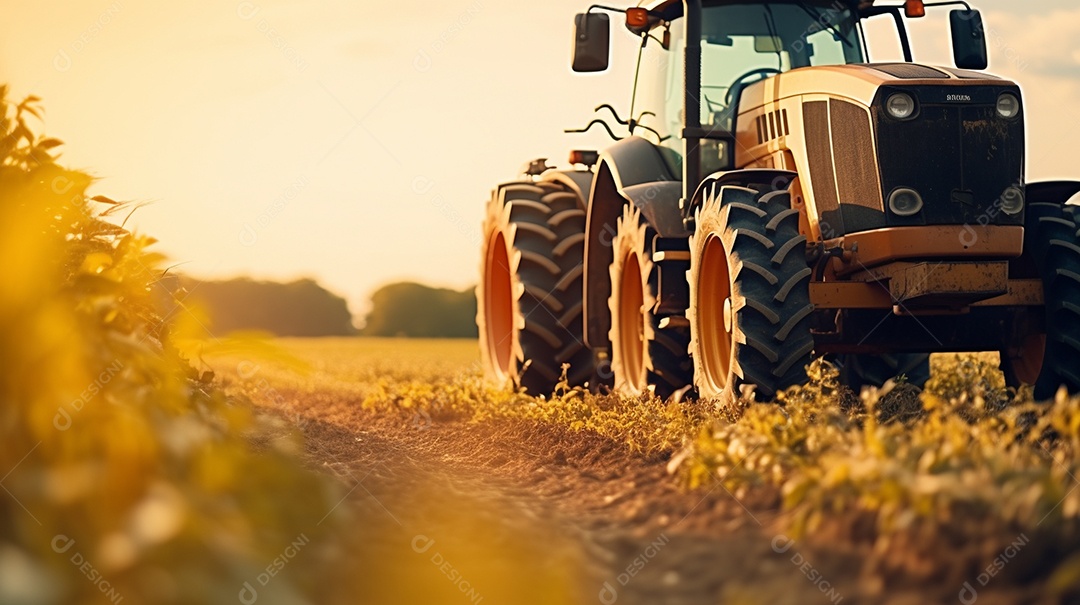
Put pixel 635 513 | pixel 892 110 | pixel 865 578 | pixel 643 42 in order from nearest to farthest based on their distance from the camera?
pixel 865 578, pixel 635 513, pixel 892 110, pixel 643 42

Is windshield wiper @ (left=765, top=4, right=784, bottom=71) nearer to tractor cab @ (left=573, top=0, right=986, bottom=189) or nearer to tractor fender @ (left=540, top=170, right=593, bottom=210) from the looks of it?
tractor cab @ (left=573, top=0, right=986, bottom=189)

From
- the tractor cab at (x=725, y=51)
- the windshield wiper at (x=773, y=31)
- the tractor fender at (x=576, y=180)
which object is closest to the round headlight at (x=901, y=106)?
the tractor cab at (x=725, y=51)

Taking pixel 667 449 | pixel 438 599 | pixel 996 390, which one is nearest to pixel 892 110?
pixel 996 390

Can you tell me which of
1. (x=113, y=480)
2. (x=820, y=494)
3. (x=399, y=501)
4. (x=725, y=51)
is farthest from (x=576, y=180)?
(x=113, y=480)

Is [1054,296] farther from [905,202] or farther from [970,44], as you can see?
[970,44]

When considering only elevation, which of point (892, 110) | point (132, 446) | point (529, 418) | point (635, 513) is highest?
point (892, 110)

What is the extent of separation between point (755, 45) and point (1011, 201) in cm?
227

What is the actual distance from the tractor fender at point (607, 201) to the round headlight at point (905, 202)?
5.66 feet

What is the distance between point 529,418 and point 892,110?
323 centimetres

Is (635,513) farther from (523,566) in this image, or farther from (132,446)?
(132,446)

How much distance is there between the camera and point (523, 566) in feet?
13.2

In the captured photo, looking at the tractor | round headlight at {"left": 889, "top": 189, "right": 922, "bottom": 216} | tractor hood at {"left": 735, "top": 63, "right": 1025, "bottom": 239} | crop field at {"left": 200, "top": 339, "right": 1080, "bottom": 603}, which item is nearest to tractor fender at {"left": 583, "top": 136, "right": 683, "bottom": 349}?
the tractor

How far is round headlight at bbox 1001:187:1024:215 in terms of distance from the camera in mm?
7203

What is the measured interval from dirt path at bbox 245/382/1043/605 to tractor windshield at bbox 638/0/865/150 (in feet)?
10.0
